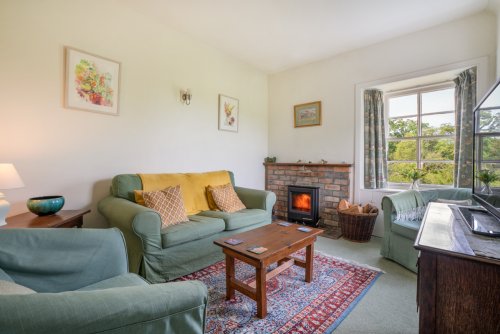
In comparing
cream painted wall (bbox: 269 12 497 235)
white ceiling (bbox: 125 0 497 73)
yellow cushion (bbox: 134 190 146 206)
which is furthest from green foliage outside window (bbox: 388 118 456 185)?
yellow cushion (bbox: 134 190 146 206)

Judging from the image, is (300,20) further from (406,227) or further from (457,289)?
(457,289)

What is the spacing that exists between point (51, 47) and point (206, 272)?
2.57 m

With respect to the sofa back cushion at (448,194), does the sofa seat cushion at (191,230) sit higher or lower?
lower

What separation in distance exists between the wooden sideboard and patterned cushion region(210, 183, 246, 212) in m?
2.18

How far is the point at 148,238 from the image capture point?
76.4 inches

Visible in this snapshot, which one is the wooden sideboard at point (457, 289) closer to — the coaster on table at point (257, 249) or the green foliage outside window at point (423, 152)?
the coaster on table at point (257, 249)

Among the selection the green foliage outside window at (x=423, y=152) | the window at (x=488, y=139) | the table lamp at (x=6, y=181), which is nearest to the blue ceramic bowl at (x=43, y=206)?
the table lamp at (x=6, y=181)

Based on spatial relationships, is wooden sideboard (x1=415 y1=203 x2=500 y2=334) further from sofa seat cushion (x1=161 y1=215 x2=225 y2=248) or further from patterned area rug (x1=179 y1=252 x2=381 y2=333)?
sofa seat cushion (x1=161 y1=215 x2=225 y2=248)

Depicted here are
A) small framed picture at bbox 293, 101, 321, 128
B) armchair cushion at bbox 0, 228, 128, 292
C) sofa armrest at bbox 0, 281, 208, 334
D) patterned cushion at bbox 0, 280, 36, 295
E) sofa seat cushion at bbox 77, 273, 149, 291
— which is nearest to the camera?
sofa armrest at bbox 0, 281, 208, 334

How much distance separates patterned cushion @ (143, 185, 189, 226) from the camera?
2.28 metres

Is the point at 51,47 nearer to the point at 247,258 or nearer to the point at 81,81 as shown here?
the point at 81,81

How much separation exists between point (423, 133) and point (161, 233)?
364cm

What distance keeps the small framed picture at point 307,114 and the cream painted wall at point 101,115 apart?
1198 mm

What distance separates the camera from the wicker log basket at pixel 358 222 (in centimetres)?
309
